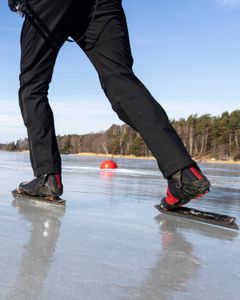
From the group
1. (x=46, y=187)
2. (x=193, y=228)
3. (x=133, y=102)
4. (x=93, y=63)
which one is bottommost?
(x=193, y=228)

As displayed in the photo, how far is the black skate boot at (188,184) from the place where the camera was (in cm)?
183

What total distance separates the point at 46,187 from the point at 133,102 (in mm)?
646

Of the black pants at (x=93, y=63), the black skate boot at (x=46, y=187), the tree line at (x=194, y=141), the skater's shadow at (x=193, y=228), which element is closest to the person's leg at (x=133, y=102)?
the black pants at (x=93, y=63)

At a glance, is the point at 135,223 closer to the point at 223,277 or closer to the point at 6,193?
the point at 223,277

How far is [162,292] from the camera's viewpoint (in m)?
0.91

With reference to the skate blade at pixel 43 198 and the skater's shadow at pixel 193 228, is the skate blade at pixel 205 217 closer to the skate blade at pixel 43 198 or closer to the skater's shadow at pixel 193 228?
the skater's shadow at pixel 193 228

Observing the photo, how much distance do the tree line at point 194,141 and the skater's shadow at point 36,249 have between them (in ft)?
188

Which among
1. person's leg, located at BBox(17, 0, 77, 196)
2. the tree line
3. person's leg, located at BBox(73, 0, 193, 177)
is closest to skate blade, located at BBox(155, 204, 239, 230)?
person's leg, located at BBox(73, 0, 193, 177)

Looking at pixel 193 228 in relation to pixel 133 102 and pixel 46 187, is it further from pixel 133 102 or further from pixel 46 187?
pixel 46 187

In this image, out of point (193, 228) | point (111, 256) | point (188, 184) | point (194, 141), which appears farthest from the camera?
point (194, 141)

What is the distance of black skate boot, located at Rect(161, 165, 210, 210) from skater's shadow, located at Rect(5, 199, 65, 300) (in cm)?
52

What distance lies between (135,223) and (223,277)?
73 centimetres

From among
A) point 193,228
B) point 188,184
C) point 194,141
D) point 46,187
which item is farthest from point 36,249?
point 194,141

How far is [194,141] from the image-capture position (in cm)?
7062
